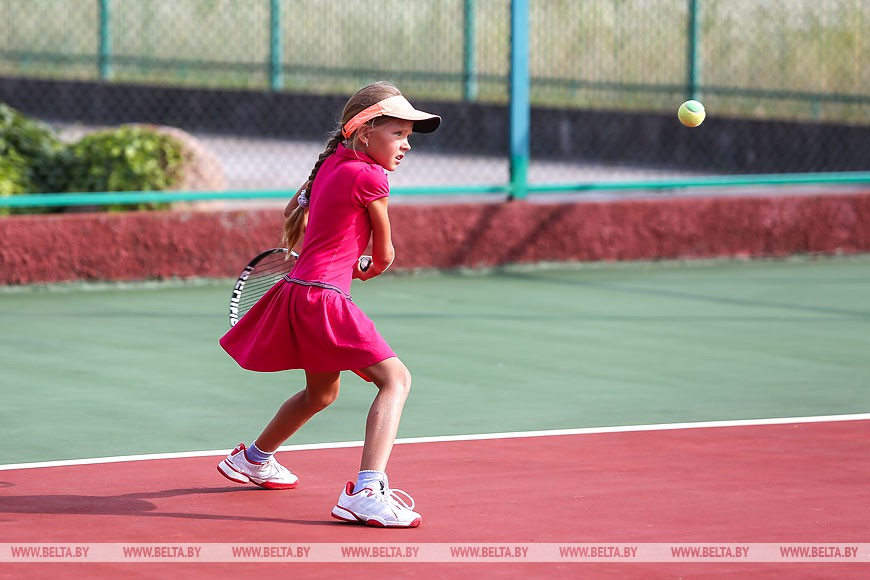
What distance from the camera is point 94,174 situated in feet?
38.2

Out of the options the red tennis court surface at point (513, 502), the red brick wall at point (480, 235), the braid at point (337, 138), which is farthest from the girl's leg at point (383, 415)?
the red brick wall at point (480, 235)

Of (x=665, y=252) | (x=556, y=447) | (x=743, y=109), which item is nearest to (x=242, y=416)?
(x=556, y=447)

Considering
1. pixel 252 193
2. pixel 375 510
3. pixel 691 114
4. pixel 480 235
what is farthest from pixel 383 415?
pixel 480 235

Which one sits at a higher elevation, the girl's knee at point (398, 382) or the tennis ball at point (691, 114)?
the tennis ball at point (691, 114)

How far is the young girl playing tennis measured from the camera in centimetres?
559

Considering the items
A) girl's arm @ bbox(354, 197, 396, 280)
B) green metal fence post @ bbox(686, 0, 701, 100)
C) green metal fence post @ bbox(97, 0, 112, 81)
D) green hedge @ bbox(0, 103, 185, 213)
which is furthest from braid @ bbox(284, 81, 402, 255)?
green metal fence post @ bbox(97, 0, 112, 81)

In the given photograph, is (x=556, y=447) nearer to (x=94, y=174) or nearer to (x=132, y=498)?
(x=132, y=498)

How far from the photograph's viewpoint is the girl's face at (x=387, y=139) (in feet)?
18.8

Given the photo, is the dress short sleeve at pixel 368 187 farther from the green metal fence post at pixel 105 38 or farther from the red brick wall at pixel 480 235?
the green metal fence post at pixel 105 38

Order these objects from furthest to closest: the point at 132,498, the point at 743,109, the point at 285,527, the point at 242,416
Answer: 1. the point at 743,109
2. the point at 242,416
3. the point at 132,498
4. the point at 285,527

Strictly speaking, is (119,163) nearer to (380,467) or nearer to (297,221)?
(297,221)

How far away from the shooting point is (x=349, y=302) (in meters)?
5.71

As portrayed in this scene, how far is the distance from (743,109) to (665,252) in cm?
558

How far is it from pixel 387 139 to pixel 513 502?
50.0 inches
